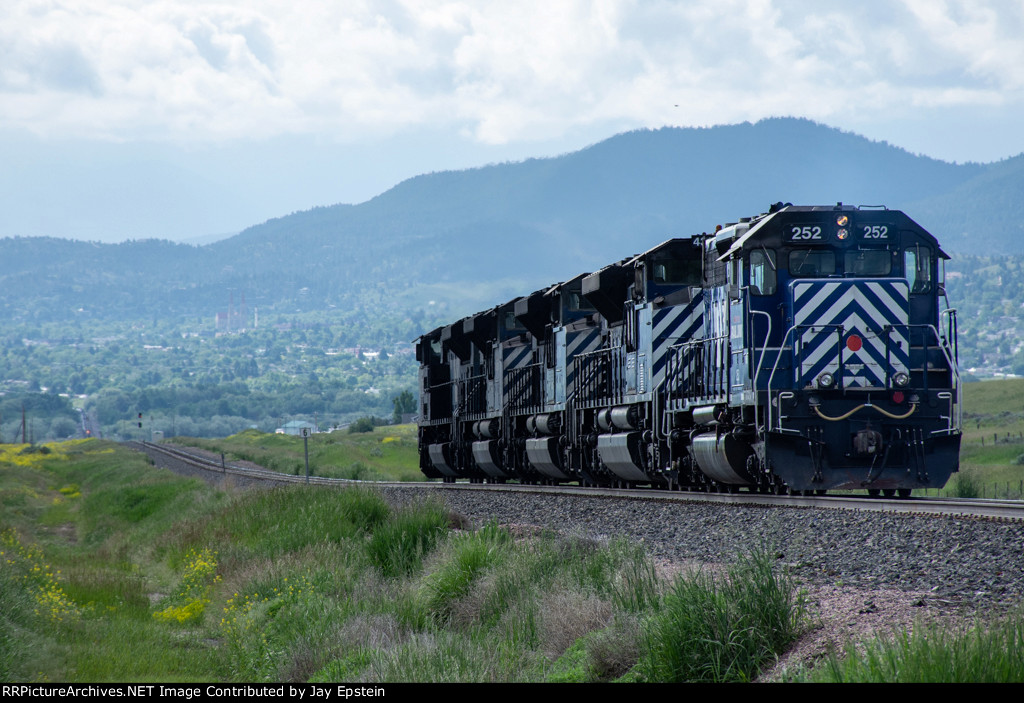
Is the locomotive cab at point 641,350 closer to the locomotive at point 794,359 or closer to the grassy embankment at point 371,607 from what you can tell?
the locomotive at point 794,359

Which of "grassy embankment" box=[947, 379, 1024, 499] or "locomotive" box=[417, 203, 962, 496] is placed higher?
"locomotive" box=[417, 203, 962, 496]

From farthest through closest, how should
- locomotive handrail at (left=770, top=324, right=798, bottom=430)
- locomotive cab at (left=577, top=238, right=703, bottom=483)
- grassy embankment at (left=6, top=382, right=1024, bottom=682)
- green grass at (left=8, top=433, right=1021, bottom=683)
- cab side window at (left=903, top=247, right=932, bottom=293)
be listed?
locomotive cab at (left=577, top=238, right=703, bottom=483), cab side window at (left=903, top=247, right=932, bottom=293), locomotive handrail at (left=770, top=324, right=798, bottom=430), green grass at (left=8, top=433, right=1021, bottom=683), grassy embankment at (left=6, top=382, right=1024, bottom=682)

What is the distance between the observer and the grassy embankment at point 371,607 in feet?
23.8

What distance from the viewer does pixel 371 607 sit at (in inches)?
456

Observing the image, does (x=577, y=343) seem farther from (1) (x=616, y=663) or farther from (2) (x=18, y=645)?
(1) (x=616, y=663)

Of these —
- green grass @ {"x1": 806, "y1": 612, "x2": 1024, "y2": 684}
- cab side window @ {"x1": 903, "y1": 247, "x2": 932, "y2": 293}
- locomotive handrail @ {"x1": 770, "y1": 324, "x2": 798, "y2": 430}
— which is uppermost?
cab side window @ {"x1": 903, "y1": 247, "x2": 932, "y2": 293}

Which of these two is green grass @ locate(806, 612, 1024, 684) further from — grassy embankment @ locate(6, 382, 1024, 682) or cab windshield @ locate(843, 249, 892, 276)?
cab windshield @ locate(843, 249, 892, 276)

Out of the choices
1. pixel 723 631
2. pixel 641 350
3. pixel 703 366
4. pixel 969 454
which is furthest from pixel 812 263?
pixel 969 454

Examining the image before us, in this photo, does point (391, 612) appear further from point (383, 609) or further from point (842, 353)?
point (842, 353)

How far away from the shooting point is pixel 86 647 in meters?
13.4

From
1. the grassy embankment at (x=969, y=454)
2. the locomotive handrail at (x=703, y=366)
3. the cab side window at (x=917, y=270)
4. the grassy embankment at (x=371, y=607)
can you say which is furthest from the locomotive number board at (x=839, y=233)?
the grassy embankment at (x=969, y=454)

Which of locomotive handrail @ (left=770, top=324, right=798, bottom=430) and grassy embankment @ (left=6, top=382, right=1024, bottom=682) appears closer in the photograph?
grassy embankment @ (left=6, top=382, right=1024, bottom=682)

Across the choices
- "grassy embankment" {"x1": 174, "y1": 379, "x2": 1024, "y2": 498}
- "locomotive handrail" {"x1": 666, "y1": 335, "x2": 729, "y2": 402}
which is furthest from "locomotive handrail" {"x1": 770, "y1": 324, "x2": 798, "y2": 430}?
"grassy embankment" {"x1": 174, "y1": 379, "x2": 1024, "y2": 498}

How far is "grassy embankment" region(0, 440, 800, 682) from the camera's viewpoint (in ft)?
23.8
